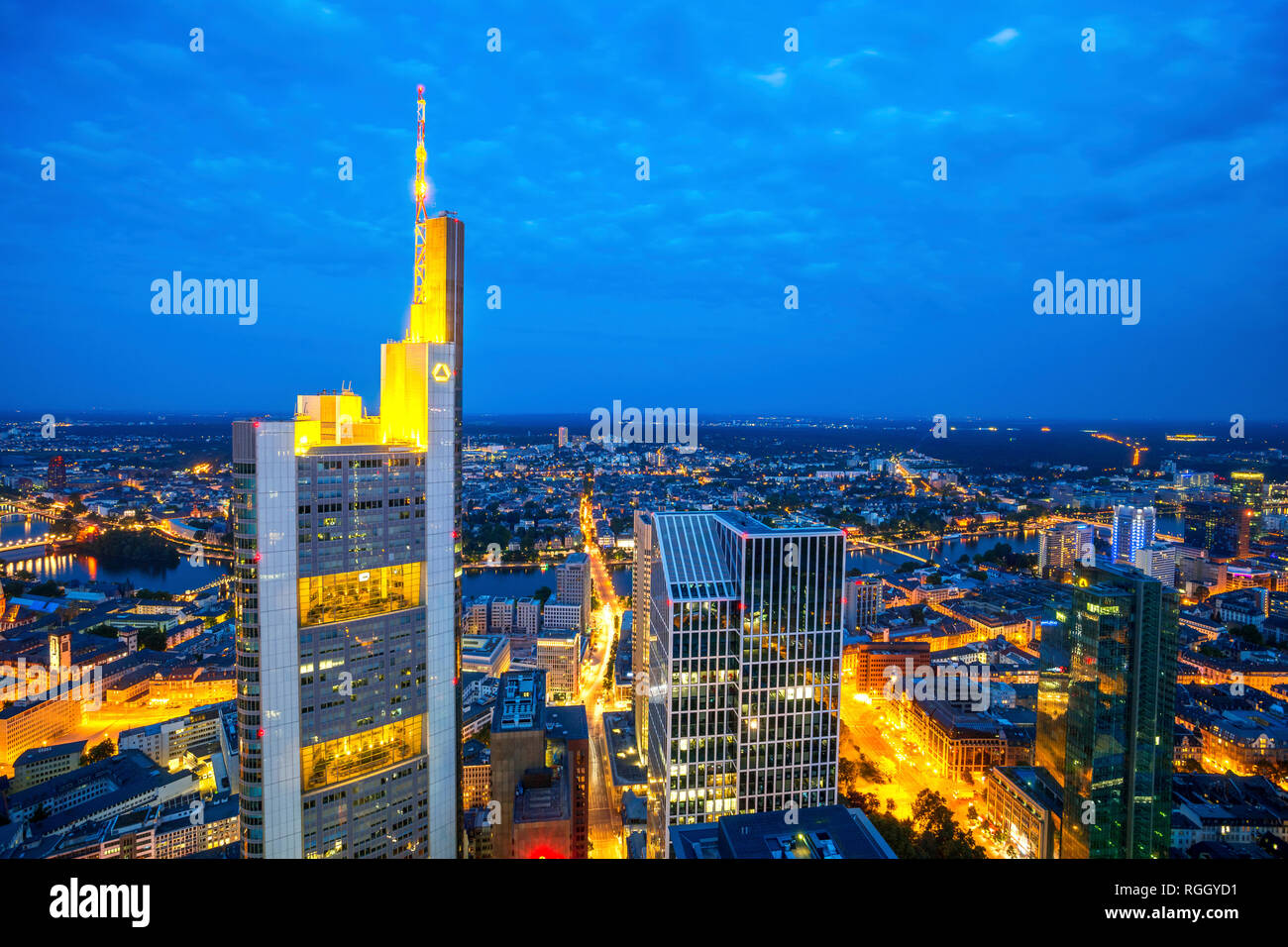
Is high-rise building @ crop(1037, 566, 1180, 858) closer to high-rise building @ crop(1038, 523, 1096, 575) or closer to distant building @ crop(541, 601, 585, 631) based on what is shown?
distant building @ crop(541, 601, 585, 631)

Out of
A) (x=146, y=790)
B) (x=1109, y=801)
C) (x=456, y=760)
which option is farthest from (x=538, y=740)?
(x=1109, y=801)

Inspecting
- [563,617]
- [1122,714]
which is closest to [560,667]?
[563,617]

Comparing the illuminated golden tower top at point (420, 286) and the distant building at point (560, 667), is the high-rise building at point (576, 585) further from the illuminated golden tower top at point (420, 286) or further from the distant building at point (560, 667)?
the illuminated golden tower top at point (420, 286)

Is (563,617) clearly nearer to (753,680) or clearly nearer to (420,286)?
(753,680)

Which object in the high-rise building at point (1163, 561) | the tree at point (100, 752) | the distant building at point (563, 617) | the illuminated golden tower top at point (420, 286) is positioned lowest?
the tree at point (100, 752)

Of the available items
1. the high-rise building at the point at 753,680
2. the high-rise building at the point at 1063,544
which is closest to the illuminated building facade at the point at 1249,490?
the high-rise building at the point at 1063,544

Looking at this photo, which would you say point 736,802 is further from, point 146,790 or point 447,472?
point 146,790
